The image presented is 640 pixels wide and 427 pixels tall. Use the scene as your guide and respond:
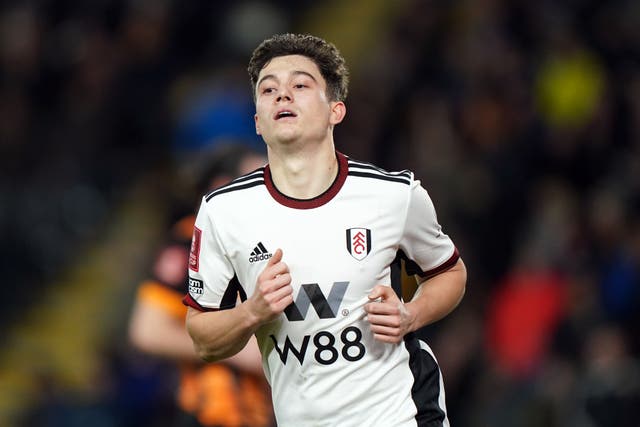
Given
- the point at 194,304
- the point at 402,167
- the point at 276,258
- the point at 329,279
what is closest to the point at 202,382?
the point at 194,304

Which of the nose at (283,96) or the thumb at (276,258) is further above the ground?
the nose at (283,96)

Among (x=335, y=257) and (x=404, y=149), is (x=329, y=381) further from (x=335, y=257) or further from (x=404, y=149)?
(x=404, y=149)

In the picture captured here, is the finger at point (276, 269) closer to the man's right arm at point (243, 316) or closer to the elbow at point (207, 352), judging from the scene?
the man's right arm at point (243, 316)

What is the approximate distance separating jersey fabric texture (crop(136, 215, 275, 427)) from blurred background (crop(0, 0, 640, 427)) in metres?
2.85

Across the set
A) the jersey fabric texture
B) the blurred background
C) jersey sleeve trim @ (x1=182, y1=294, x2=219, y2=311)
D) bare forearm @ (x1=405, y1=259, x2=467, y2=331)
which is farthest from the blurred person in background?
the blurred background

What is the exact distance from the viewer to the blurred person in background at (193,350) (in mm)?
5406

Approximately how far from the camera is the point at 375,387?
399cm

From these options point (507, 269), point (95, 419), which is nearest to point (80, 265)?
point (95, 419)

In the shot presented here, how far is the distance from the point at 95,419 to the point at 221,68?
147 inches

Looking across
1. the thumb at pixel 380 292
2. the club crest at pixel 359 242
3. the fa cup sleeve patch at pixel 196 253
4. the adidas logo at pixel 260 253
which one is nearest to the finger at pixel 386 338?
the thumb at pixel 380 292

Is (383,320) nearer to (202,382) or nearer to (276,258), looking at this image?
(276,258)

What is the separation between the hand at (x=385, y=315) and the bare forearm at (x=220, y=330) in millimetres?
363

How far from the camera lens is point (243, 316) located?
3852 mm

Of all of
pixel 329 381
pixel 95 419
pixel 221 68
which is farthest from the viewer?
pixel 221 68
